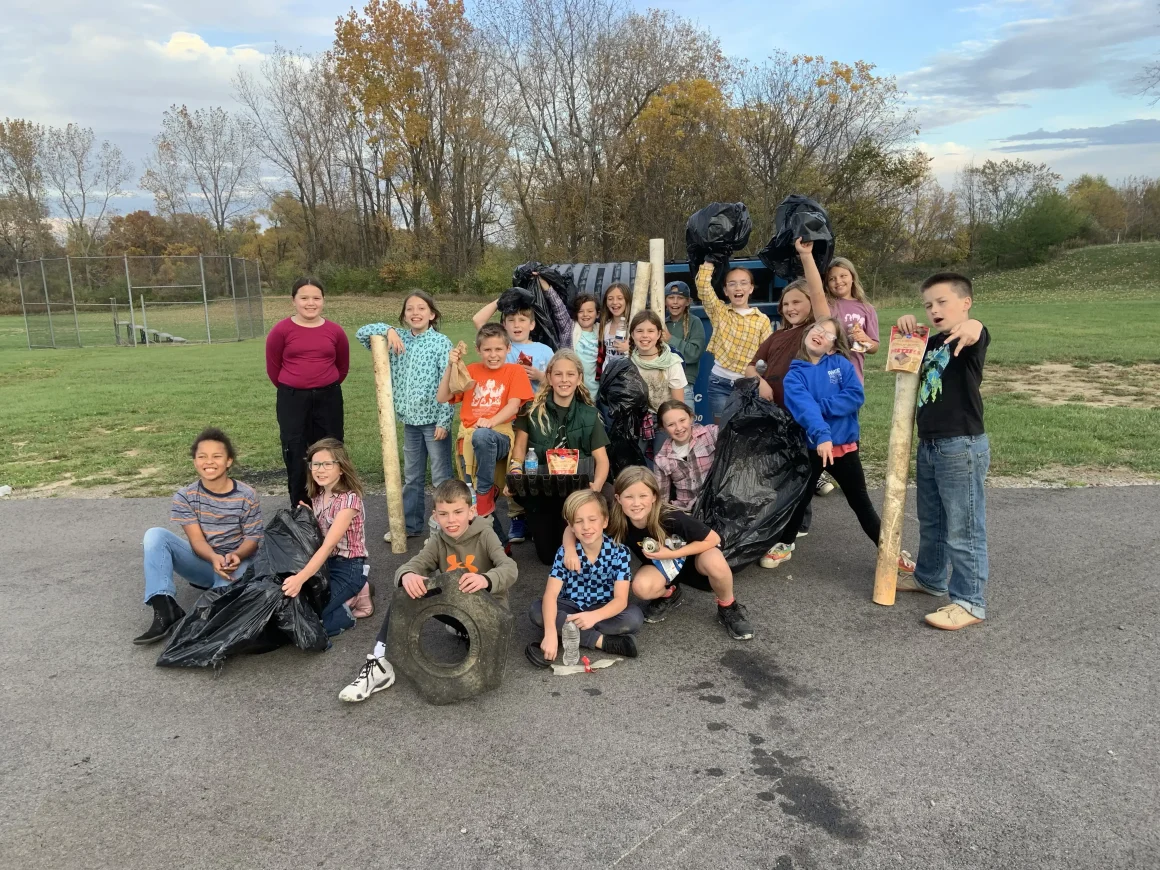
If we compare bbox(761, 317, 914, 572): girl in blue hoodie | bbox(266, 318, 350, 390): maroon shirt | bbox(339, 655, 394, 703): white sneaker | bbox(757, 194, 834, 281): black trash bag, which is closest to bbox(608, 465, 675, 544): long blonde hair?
bbox(761, 317, 914, 572): girl in blue hoodie

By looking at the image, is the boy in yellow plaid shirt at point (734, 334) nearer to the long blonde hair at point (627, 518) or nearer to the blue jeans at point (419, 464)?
the long blonde hair at point (627, 518)

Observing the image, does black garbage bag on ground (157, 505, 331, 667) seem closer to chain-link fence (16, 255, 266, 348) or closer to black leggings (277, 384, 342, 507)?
black leggings (277, 384, 342, 507)

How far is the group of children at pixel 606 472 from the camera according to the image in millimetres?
3482

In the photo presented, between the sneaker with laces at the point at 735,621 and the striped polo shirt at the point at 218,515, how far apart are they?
93.1 inches

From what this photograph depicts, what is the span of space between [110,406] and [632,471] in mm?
9484

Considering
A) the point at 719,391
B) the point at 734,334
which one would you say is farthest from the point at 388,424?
the point at 734,334

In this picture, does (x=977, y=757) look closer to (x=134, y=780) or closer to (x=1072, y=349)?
(x=134, y=780)

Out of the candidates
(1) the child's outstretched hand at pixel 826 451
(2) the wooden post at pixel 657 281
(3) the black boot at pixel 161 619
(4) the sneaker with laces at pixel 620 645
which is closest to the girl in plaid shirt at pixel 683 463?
(1) the child's outstretched hand at pixel 826 451

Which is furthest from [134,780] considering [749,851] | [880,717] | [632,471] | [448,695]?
[880,717]

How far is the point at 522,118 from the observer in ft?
110

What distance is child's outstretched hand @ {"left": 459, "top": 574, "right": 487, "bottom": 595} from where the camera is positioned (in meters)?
3.15

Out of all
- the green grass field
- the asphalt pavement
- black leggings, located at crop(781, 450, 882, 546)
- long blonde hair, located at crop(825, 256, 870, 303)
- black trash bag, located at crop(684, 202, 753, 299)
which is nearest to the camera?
the asphalt pavement

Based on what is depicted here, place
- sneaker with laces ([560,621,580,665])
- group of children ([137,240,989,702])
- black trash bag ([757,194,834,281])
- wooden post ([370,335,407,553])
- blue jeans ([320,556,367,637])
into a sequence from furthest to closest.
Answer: black trash bag ([757,194,834,281])
wooden post ([370,335,407,553])
blue jeans ([320,556,367,637])
group of children ([137,240,989,702])
sneaker with laces ([560,621,580,665])

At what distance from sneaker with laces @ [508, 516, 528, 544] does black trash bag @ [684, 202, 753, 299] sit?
236 centimetres
